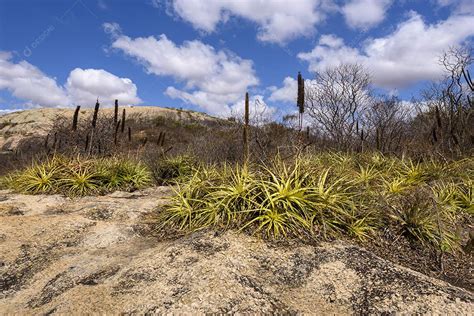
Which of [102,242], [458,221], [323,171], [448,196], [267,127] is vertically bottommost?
[102,242]

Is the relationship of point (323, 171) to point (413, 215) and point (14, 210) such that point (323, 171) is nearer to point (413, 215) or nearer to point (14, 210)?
point (413, 215)

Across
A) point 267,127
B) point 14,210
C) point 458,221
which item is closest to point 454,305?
point 458,221

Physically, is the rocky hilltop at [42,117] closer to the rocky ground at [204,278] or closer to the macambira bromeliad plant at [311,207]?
the macambira bromeliad plant at [311,207]

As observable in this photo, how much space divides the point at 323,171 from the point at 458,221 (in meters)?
1.72

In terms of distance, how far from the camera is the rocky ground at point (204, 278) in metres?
2.20

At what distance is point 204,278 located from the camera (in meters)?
2.46

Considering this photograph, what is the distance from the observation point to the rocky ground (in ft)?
7.20

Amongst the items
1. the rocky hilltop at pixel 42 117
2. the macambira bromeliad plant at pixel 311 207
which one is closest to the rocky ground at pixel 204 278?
the macambira bromeliad plant at pixel 311 207

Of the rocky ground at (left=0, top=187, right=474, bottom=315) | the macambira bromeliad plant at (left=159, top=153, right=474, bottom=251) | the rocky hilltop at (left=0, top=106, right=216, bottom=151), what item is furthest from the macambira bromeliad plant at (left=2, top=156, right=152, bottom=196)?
the rocky hilltop at (left=0, top=106, right=216, bottom=151)

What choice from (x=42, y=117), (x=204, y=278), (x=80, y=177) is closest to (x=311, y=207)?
(x=204, y=278)

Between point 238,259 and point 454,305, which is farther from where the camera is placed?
point 238,259

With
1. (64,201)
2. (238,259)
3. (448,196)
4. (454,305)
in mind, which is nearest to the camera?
(454,305)

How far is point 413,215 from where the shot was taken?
3576mm

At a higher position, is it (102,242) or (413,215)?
(413,215)
